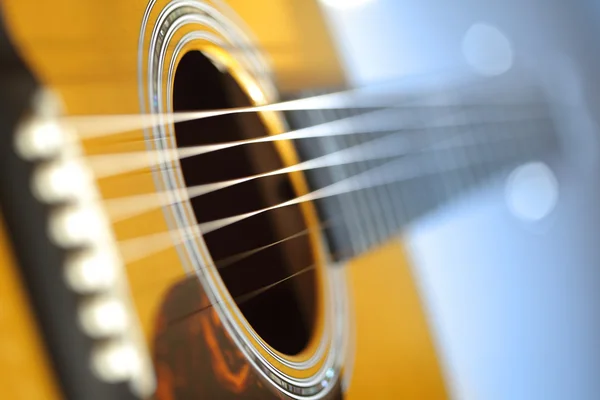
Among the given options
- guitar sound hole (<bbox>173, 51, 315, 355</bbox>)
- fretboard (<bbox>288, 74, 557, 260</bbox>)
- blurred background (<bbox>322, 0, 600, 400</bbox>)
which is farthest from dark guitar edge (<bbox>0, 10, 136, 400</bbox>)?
blurred background (<bbox>322, 0, 600, 400</bbox>)

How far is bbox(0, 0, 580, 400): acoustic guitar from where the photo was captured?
31 cm

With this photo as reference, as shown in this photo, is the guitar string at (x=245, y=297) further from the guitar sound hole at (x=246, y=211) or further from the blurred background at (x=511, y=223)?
the blurred background at (x=511, y=223)

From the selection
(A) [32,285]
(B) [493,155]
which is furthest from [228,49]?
(B) [493,155]

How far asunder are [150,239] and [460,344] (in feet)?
1.86

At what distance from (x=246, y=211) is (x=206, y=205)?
0.15 ft

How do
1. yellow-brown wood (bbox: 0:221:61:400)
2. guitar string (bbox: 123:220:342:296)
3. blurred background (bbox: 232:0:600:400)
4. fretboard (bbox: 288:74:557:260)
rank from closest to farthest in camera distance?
1. yellow-brown wood (bbox: 0:221:61:400)
2. guitar string (bbox: 123:220:342:296)
3. fretboard (bbox: 288:74:557:260)
4. blurred background (bbox: 232:0:600:400)

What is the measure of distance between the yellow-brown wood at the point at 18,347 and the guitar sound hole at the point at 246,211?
14 centimetres

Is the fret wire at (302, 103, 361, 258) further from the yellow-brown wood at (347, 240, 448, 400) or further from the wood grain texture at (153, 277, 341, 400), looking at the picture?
the wood grain texture at (153, 277, 341, 400)

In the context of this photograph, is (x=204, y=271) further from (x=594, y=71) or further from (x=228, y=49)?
(x=594, y=71)

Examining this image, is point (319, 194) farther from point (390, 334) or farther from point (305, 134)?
point (390, 334)

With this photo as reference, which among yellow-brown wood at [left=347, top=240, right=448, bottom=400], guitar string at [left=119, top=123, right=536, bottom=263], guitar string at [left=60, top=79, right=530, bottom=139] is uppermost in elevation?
guitar string at [left=60, top=79, right=530, bottom=139]

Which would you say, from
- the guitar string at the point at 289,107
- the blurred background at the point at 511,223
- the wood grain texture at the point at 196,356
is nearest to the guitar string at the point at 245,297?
the wood grain texture at the point at 196,356

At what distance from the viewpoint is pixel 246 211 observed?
0.48 metres

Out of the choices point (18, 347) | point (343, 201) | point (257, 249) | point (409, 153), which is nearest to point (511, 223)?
point (409, 153)
